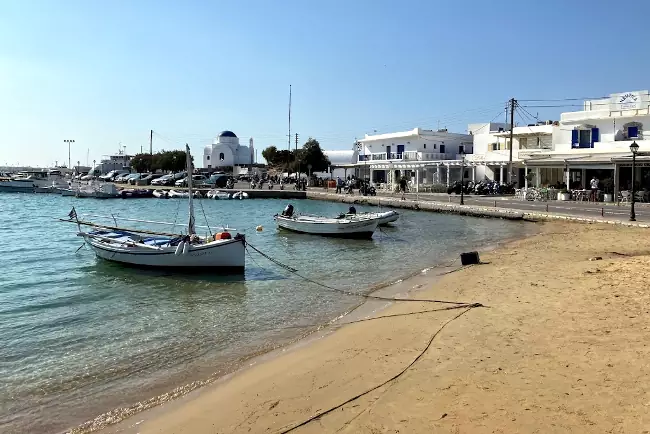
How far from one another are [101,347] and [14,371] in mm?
1722

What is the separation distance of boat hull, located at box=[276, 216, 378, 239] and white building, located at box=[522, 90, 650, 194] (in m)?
19.4

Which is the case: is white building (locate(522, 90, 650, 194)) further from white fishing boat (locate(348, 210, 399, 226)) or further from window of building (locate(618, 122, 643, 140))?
white fishing boat (locate(348, 210, 399, 226))

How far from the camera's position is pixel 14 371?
10.0 m

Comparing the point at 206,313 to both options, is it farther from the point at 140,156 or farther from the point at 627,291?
the point at 140,156

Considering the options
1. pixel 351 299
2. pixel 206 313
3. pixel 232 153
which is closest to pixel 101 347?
pixel 206 313

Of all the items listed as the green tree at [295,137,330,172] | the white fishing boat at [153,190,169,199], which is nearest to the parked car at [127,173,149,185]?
the white fishing boat at [153,190,169,199]

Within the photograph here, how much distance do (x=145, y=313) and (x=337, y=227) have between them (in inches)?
666

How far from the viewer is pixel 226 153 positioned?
127m

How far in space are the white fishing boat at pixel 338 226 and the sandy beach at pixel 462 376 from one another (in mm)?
16161

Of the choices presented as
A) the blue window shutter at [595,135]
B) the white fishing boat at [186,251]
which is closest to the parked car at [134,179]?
the blue window shutter at [595,135]

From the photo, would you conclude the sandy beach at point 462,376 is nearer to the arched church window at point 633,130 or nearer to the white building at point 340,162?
the arched church window at point 633,130

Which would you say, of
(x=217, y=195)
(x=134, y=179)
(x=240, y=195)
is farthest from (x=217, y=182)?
(x=134, y=179)

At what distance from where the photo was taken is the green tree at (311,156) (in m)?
86.7

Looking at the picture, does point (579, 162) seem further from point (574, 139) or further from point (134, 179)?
point (134, 179)
